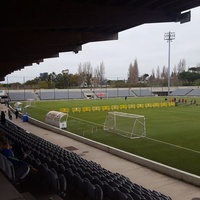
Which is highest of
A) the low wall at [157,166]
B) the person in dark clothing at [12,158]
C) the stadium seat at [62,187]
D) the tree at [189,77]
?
the tree at [189,77]

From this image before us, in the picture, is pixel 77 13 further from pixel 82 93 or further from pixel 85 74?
pixel 85 74

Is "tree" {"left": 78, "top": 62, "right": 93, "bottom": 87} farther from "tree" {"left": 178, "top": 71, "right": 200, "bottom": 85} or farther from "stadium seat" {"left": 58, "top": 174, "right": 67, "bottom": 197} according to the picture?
"stadium seat" {"left": 58, "top": 174, "right": 67, "bottom": 197}

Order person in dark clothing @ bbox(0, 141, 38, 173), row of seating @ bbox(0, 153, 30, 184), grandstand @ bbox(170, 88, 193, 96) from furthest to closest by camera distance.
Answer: grandstand @ bbox(170, 88, 193, 96)
person in dark clothing @ bbox(0, 141, 38, 173)
row of seating @ bbox(0, 153, 30, 184)

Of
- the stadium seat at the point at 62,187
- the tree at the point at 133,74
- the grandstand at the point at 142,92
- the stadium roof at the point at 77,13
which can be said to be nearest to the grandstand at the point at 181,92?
the grandstand at the point at 142,92

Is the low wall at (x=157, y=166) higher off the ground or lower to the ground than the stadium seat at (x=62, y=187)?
lower

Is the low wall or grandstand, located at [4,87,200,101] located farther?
grandstand, located at [4,87,200,101]

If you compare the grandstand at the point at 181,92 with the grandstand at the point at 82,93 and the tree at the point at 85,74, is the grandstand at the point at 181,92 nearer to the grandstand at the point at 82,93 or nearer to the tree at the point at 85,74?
the grandstand at the point at 82,93

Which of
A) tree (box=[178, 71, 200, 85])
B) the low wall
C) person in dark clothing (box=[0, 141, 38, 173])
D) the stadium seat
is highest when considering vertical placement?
tree (box=[178, 71, 200, 85])

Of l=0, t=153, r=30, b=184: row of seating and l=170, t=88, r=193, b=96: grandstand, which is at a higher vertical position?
l=0, t=153, r=30, b=184: row of seating

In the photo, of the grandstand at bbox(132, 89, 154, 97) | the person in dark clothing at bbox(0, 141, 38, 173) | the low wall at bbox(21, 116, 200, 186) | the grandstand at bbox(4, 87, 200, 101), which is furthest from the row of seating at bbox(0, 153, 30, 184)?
the grandstand at bbox(132, 89, 154, 97)

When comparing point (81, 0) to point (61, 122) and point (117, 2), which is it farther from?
point (61, 122)

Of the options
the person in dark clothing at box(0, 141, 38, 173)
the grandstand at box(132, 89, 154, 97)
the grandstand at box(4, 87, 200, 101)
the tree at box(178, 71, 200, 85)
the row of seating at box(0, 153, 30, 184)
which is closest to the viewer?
the row of seating at box(0, 153, 30, 184)

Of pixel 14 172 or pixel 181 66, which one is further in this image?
pixel 181 66

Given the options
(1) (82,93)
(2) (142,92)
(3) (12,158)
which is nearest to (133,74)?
(2) (142,92)
